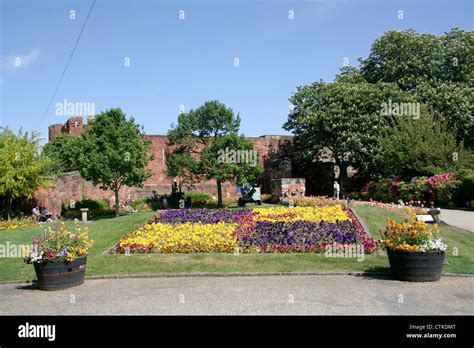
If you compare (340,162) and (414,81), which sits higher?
(414,81)

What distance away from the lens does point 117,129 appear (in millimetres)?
24203

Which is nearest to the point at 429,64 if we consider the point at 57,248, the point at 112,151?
the point at 112,151

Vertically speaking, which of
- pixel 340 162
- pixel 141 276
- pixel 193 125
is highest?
pixel 193 125

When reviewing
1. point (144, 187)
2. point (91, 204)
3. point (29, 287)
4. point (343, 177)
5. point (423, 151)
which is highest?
point (423, 151)

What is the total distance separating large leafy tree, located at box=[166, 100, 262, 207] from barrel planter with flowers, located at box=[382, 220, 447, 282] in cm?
1685

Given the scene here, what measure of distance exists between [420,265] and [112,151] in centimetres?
1744

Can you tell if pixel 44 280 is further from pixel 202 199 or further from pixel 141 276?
pixel 202 199

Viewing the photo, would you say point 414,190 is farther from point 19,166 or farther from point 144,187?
point 19,166

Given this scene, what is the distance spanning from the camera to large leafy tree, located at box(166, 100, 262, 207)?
85.8 feet

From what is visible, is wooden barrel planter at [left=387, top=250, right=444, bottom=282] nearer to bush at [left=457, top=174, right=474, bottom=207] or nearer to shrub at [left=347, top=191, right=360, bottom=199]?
bush at [left=457, top=174, right=474, bottom=207]

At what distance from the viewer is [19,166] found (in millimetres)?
23594
